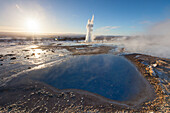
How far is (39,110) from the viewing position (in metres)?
4.36

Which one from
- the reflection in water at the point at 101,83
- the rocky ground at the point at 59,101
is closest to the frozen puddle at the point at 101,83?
the reflection in water at the point at 101,83

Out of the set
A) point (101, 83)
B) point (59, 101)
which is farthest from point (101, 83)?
point (59, 101)

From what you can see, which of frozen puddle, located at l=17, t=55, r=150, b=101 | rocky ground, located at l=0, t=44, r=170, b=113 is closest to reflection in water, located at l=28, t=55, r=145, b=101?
frozen puddle, located at l=17, t=55, r=150, b=101

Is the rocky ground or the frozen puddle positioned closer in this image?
the rocky ground

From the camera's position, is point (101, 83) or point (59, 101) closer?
point (59, 101)

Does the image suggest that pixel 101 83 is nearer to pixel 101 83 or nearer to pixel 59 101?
pixel 101 83

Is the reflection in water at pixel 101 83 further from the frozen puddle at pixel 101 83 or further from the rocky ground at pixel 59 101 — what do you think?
the rocky ground at pixel 59 101

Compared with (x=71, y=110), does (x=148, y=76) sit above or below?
above

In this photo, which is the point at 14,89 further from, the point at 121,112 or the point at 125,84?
the point at 125,84

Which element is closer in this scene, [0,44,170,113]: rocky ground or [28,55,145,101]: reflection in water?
[0,44,170,113]: rocky ground

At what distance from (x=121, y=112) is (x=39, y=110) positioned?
4.85m

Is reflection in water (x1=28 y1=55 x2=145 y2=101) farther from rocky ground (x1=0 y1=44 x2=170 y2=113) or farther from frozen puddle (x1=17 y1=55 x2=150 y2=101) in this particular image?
rocky ground (x1=0 y1=44 x2=170 y2=113)

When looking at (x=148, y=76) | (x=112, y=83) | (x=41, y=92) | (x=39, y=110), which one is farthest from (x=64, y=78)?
(x=148, y=76)

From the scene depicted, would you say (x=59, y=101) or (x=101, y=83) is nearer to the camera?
(x=59, y=101)
